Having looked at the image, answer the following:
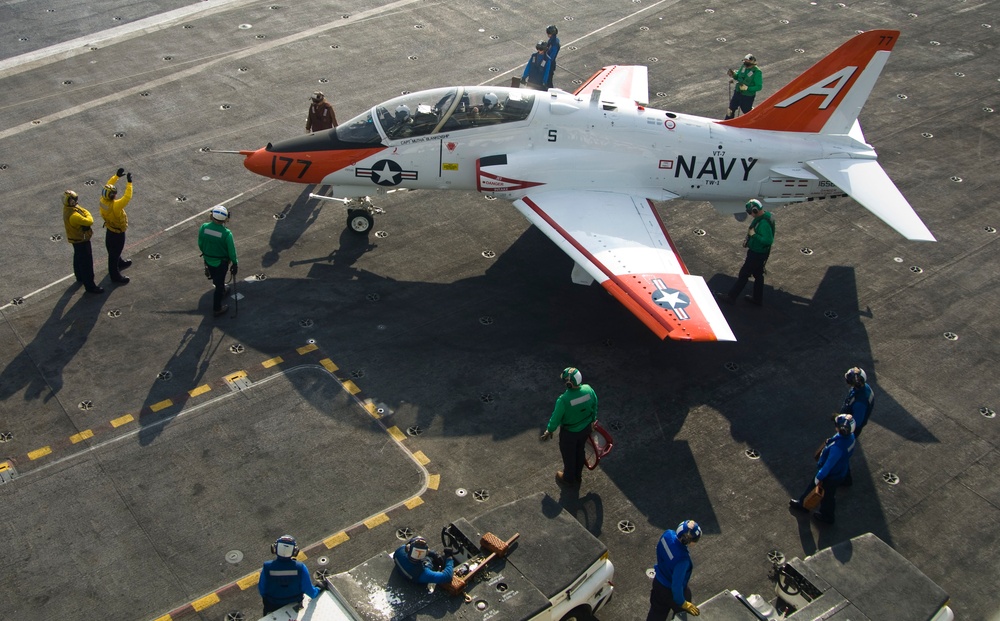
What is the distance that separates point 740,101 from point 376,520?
576 inches

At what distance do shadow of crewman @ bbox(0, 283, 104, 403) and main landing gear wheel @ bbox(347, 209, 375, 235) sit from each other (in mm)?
4811

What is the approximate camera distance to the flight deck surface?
12578 mm

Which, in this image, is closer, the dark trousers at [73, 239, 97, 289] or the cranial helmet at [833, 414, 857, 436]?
the cranial helmet at [833, 414, 857, 436]

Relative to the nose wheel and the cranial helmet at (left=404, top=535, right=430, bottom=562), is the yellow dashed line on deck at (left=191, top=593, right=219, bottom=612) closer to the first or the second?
the cranial helmet at (left=404, top=535, right=430, bottom=562)

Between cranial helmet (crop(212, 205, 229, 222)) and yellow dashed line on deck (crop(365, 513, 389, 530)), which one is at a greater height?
cranial helmet (crop(212, 205, 229, 222))

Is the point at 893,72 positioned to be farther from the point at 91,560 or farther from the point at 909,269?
the point at 91,560

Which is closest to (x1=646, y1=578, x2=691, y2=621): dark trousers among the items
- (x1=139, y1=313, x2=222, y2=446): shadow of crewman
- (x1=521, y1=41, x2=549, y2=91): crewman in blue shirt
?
(x1=139, y1=313, x2=222, y2=446): shadow of crewman

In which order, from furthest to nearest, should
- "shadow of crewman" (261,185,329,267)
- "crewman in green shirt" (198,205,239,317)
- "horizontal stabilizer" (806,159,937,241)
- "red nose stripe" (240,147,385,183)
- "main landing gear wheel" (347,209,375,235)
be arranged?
"main landing gear wheel" (347,209,375,235)
"shadow of crewman" (261,185,329,267)
"red nose stripe" (240,147,385,183)
"horizontal stabilizer" (806,159,937,241)
"crewman in green shirt" (198,205,239,317)

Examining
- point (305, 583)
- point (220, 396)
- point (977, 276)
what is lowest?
point (977, 276)

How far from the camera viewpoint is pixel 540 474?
1366 centimetres

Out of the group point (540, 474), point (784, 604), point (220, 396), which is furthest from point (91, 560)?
point (784, 604)

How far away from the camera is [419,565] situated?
32.7 feet

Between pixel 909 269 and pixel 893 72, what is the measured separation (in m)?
9.71

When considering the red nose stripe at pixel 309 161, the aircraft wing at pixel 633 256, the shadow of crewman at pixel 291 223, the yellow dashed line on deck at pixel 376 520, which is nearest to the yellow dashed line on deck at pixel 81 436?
the yellow dashed line on deck at pixel 376 520
